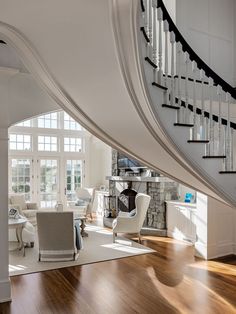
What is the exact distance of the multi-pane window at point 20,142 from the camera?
9602 mm

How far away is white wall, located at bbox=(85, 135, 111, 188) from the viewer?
10.9 meters

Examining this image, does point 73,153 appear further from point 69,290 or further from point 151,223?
point 69,290

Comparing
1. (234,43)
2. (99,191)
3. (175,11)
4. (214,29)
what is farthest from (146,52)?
(99,191)

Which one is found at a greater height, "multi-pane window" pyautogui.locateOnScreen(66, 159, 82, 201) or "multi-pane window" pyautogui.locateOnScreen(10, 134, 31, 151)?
"multi-pane window" pyautogui.locateOnScreen(10, 134, 31, 151)

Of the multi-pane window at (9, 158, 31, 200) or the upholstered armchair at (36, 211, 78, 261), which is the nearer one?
the upholstered armchair at (36, 211, 78, 261)

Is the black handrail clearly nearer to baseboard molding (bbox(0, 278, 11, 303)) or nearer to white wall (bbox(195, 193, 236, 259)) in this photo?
white wall (bbox(195, 193, 236, 259))

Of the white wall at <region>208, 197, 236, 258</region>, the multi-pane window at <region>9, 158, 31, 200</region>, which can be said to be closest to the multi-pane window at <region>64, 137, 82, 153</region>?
the multi-pane window at <region>9, 158, 31, 200</region>

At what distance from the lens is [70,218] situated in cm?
514

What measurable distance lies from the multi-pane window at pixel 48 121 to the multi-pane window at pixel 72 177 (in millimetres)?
1352

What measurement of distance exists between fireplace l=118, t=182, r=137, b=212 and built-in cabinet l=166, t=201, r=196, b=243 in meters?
1.29

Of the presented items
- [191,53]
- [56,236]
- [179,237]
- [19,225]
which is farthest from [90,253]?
[191,53]

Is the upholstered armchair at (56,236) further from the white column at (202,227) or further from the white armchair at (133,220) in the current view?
the white column at (202,227)

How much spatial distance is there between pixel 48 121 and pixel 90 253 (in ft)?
19.2

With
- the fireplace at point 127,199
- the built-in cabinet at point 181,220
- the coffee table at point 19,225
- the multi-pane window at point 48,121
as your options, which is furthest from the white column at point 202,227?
the multi-pane window at point 48,121
